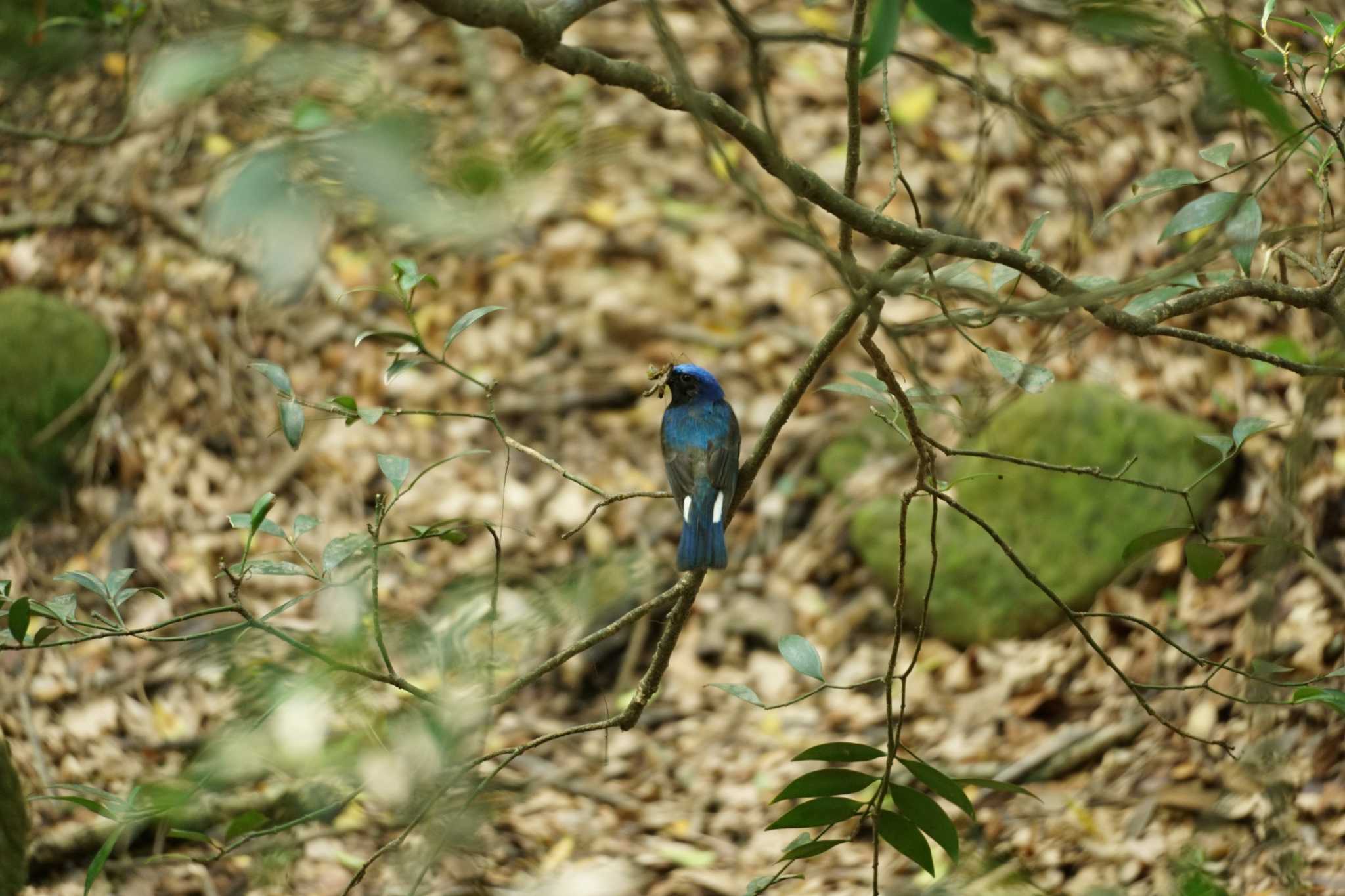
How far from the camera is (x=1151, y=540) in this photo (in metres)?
1.98

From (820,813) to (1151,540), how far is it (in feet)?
2.30

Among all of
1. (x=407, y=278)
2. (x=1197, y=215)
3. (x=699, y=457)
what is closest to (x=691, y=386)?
(x=699, y=457)

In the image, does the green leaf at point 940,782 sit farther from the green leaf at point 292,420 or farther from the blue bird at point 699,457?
the green leaf at point 292,420

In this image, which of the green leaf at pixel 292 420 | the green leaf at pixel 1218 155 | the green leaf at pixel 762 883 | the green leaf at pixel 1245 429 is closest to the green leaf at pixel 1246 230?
the green leaf at pixel 1218 155

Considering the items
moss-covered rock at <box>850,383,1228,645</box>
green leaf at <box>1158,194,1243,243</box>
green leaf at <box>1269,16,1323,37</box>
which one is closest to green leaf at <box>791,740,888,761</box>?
green leaf at <box>1158,194,1243,243</box>

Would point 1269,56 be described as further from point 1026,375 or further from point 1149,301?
point 1026,375

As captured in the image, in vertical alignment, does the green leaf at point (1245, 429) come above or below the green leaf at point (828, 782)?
above

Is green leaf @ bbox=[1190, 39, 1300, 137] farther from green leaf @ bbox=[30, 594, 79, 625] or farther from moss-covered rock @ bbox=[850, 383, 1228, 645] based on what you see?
moss-covered rock @ bbox=[850, 383, 1228, 645]

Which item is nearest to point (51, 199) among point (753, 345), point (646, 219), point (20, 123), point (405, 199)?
point (20, 123)

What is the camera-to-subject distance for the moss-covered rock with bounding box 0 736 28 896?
3.24m

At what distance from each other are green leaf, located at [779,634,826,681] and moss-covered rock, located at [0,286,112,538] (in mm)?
4215

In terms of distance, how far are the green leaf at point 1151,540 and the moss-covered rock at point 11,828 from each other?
9.44ft

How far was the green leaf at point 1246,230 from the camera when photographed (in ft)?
5.02

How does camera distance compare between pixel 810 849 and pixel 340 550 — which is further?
pixel 340 550
